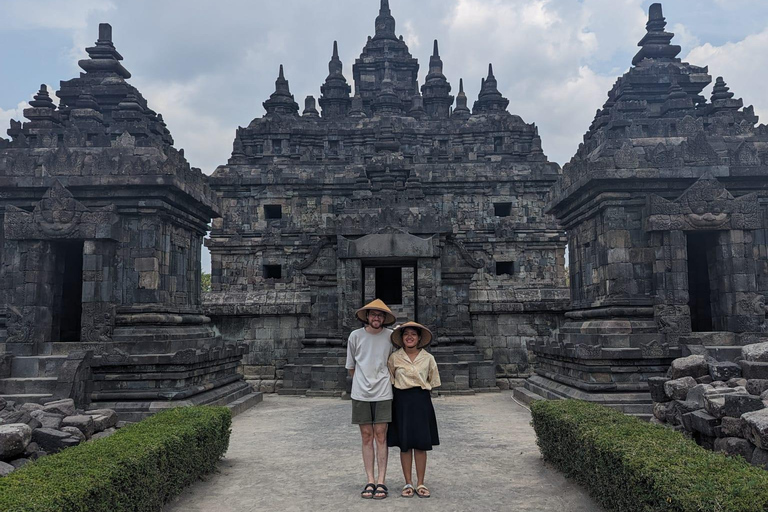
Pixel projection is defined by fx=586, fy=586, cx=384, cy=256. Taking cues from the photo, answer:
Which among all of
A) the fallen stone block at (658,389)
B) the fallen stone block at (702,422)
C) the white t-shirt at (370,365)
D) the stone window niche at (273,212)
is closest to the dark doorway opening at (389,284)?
the stone window niche at (273,212)

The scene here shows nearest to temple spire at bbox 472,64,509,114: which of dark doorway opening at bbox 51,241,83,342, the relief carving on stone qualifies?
the relief carving on stone

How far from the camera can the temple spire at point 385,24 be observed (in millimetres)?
43219

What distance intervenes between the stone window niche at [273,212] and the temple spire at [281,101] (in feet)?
30.6

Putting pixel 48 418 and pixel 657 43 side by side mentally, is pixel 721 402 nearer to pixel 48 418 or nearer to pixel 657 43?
pixel 48 418

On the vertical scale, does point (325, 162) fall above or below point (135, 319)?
above

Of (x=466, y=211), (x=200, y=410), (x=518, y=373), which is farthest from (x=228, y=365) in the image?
(x=466, y=211)

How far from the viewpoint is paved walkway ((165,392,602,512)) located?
5574 millimetres

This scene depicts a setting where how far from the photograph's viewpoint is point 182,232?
38.8ft

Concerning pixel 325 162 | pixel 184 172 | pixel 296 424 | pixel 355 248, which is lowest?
pixel 296 424

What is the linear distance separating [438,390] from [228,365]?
15.8ft

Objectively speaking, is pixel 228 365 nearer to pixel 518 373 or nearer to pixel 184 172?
pixel 184 172

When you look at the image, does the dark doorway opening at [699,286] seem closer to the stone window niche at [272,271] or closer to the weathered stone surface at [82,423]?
the weathered stone surface at [82,423]

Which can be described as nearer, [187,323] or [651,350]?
[651,350]

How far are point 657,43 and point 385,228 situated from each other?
35.9ft
